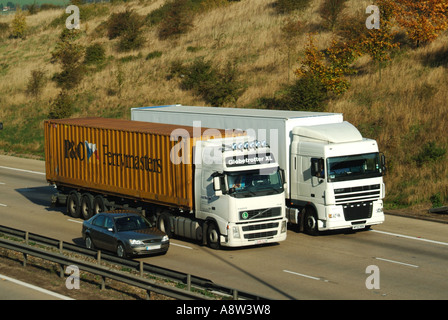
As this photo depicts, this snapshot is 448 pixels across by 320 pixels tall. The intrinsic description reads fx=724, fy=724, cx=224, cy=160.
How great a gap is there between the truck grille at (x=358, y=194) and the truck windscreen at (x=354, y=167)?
39 cm

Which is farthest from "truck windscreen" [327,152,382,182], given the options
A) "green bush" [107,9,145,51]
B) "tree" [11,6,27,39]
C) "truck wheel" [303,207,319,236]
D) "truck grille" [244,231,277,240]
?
"tree" [11,6,27,39]

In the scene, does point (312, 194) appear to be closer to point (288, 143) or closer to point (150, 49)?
point (288, 143)

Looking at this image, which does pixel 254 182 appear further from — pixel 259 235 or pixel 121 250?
pixel 121 250

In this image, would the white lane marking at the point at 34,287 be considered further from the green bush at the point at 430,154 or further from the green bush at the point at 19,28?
the green bush at the point at 19,28

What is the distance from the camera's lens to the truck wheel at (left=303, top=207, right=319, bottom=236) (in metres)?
26.1

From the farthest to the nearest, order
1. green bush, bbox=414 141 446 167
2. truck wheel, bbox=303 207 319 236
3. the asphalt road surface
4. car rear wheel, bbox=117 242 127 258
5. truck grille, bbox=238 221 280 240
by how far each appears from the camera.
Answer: green bush, bbox=414 141 446 167
truck wheel, bbox=303 207 319 236
truck grille, bbox=238 221 280 240
car rear wheel, bbox=117 242 127 258
the asphalt road surface

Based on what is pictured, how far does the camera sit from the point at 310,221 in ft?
86.1

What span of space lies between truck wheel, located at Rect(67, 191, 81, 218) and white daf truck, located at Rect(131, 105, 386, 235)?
8.12 metres

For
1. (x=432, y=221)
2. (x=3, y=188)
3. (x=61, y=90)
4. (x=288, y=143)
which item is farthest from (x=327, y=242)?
(x=61, y=90)

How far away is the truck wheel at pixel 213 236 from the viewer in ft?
79.5

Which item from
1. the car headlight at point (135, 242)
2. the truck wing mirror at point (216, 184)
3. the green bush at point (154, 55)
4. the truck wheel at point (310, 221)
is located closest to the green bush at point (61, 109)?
the green bush at point (154, 55)

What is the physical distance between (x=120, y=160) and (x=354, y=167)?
29.4ft

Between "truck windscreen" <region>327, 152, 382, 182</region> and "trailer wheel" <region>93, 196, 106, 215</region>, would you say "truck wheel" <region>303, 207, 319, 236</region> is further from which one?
"trailer wheel" <region>93, 196, 106, 215</region>

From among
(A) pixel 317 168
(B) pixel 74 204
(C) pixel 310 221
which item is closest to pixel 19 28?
(B) pixel 74 204
